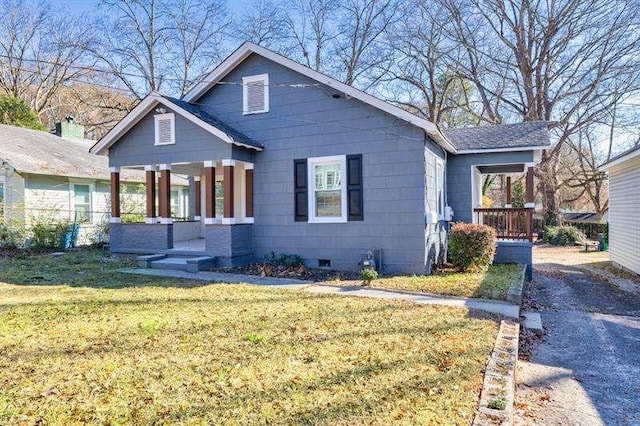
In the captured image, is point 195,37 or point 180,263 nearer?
point 180,263

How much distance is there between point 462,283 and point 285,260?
429 cm

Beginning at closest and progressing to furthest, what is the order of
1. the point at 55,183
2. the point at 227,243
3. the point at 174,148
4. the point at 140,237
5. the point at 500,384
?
the point at 500,384, the point at 227,243, the point at 174,148, the point at 140,237, the point at 55,183

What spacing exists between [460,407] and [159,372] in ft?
8.68

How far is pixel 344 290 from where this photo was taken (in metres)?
8.31

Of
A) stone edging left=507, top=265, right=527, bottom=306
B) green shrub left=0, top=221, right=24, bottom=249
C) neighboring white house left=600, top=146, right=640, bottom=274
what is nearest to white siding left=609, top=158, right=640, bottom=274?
neighboring white house left=600, top=146, right=640, bottom=274

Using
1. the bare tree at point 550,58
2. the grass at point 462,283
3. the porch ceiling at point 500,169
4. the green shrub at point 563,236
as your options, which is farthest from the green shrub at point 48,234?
the bare tree at point 550,58

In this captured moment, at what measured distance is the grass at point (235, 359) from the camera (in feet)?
10.7

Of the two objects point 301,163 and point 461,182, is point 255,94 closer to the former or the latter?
point 301,163

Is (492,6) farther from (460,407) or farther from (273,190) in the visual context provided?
(460,407)

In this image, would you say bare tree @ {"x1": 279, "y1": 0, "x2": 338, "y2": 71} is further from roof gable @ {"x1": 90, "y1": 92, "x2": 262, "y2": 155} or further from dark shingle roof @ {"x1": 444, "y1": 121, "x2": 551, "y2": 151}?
roof gable @ {"x1": 90, "y1": 92, "x2": 262, "y2": 155}

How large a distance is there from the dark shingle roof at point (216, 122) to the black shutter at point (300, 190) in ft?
3.93

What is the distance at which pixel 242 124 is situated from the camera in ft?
38.0

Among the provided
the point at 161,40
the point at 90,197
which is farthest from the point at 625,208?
the point at 161,40

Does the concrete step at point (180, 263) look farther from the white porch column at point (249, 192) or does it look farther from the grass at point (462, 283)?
the grass at point (462, 283)
